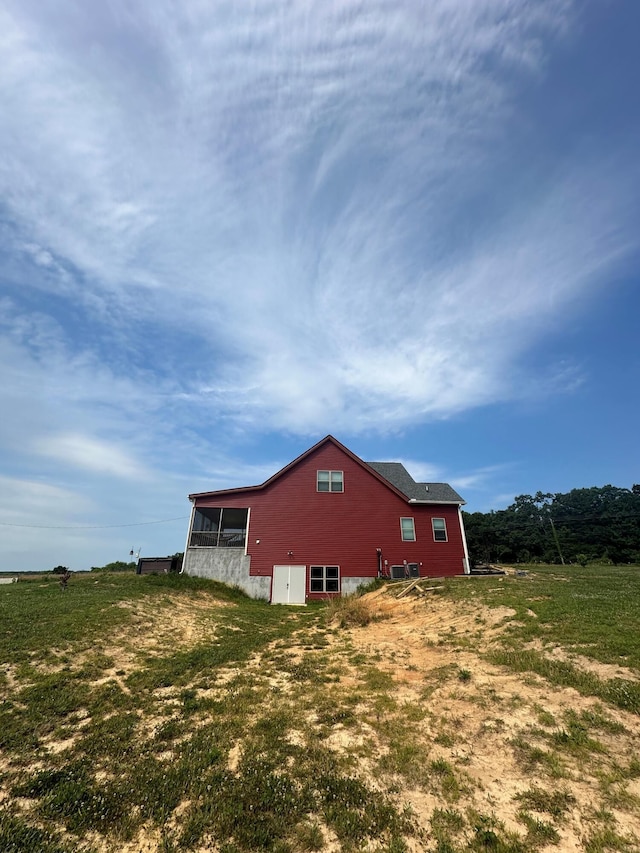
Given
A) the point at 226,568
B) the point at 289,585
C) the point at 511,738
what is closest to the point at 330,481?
the point at 289,585

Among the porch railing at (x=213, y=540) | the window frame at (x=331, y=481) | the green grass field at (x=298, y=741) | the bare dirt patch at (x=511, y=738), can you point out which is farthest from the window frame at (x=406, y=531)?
the bare dirt patch at (x=511, y=738)

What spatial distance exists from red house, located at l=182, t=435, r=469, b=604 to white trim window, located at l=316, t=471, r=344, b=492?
0.24 ft

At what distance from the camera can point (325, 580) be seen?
26328 millimetres

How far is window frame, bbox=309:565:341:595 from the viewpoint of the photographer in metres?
26.1

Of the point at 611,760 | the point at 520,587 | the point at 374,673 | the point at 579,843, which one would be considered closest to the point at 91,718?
the point at 374,673

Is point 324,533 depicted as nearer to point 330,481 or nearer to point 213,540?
point 330,481

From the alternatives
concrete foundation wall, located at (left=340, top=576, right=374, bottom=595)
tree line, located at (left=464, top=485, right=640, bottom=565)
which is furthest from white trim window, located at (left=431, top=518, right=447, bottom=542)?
tree line, located at (left=464, top=485, right=640, bottom=565)

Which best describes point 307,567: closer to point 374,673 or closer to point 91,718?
point 374,673

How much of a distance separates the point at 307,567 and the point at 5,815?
21849mm

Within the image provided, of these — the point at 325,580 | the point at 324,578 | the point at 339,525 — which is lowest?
the point at 325,580

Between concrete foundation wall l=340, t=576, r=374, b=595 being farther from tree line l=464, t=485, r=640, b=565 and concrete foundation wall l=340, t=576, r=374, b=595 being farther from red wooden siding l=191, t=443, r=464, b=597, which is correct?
tree line l=464, t=485, r=640, b=565

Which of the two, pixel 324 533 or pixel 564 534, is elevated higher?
pixel 564 534

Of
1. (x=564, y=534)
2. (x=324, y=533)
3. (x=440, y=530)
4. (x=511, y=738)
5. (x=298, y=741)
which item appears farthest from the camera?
(x=564, y=534)

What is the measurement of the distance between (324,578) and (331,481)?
6.76m
